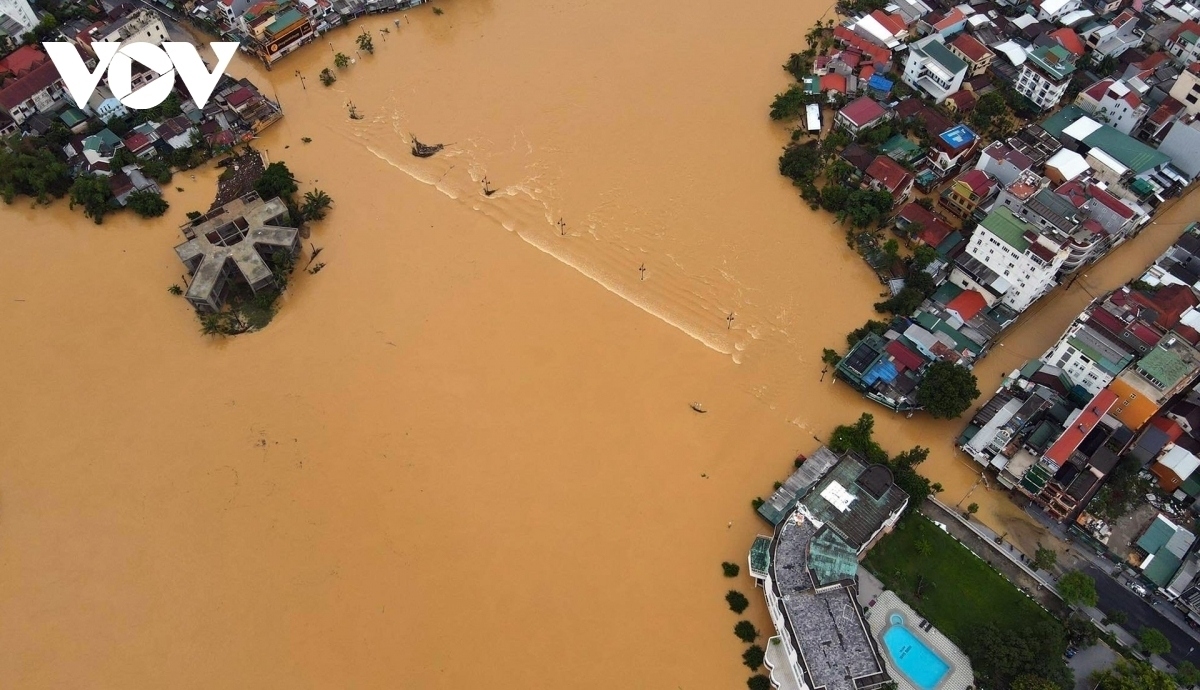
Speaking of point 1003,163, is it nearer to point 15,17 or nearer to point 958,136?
point 958,136

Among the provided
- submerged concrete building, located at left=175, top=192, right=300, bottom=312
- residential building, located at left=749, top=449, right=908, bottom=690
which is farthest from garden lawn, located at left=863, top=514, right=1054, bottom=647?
submerged concrete building, located at left=175, top=192, right=300, bottom=312

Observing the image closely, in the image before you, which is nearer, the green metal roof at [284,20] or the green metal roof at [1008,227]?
the green metal roof at [1008,227]

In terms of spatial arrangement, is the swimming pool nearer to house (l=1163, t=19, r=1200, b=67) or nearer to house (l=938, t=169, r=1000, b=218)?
house (l=938, t=169, r=1000, b=218)

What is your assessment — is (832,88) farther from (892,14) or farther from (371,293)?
(371,293)

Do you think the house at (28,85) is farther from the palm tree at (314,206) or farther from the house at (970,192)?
the house at (970,192)

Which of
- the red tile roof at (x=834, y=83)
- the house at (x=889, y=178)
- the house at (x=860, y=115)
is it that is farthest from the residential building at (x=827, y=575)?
the red tile roof at (x=834, y=83)

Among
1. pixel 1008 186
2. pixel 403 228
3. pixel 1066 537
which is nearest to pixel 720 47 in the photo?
pixel 1008 186
